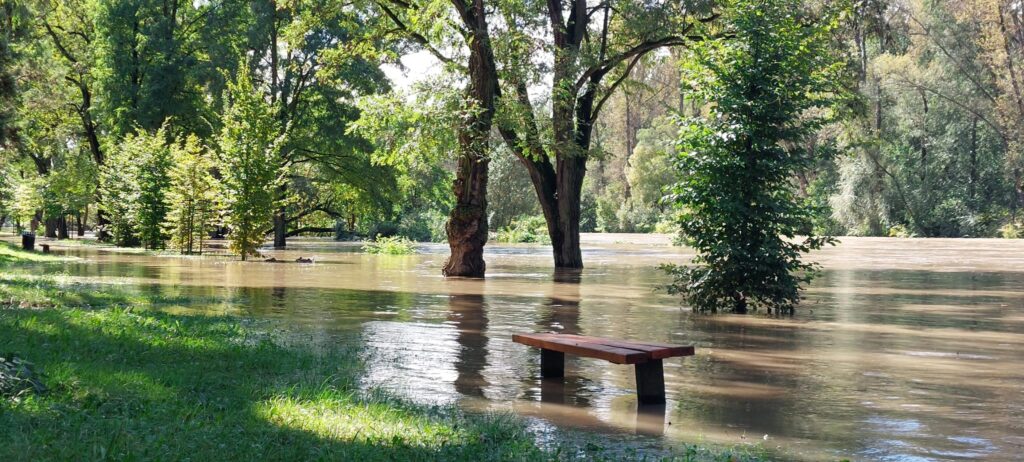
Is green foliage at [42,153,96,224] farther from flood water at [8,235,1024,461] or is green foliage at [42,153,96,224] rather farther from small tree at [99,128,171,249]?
flood water at [8,235,1024,461]

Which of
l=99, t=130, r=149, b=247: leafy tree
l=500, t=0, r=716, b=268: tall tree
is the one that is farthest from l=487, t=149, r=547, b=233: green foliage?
l=500, t=0, r=716, b=268: tall tree

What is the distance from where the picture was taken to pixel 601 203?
276 ft

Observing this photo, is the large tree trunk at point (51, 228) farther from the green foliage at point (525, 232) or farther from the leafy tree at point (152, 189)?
the leafy tree at point (152, 189)

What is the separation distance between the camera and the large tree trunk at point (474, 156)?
22109 millimetres

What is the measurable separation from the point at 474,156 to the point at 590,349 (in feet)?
49.5

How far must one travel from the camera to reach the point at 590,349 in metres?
7.68

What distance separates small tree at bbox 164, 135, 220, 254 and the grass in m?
22.9

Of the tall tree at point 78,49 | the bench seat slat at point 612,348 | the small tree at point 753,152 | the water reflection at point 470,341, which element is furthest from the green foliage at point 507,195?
the bench seat slat at point 612,348

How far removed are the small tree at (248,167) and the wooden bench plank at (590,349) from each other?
22703 mm

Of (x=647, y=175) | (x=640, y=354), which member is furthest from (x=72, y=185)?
(x=640, y=354)

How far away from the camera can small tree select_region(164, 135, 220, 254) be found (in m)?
31.9

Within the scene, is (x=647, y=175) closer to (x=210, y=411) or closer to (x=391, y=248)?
(x=391, y=248)

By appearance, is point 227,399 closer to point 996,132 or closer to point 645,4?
point 645,4

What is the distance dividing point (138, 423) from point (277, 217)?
135 ft
